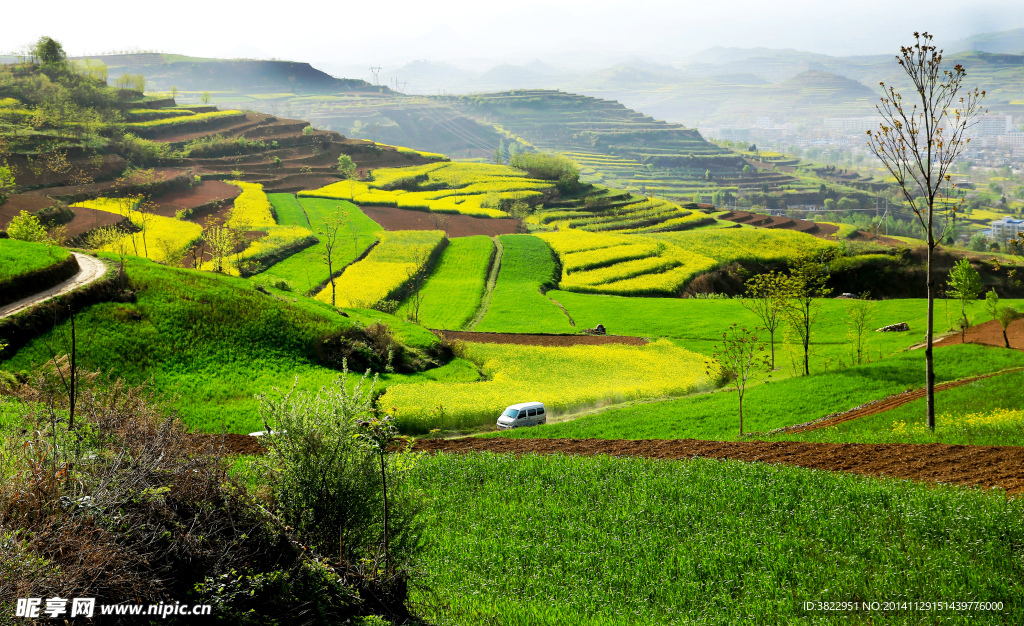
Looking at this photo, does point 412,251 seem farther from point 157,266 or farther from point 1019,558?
point 1019,558

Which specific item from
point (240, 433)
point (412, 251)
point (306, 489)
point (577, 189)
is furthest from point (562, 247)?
point (306, 489)

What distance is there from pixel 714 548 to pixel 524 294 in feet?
199

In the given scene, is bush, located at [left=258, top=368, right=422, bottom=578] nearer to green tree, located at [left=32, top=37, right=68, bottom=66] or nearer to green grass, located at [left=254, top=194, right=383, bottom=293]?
green grass, located at [left=254, top=194, right=383, bottom=293]

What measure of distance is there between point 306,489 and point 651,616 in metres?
6.59

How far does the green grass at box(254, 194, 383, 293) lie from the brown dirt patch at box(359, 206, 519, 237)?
300 centimetres

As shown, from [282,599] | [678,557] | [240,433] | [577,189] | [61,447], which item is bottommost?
[240,433]

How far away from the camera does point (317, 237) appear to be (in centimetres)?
8825

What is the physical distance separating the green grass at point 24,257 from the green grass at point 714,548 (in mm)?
27008

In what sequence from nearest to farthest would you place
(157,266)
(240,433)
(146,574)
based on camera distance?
(146,574)
(240,433)
(157,266)

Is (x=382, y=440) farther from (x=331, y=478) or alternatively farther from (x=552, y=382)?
(x=552, y=382)

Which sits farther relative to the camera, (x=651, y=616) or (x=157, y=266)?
(x=157, y=266)

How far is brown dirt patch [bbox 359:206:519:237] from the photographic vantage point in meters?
102

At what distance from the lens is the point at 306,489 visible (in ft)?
34.5

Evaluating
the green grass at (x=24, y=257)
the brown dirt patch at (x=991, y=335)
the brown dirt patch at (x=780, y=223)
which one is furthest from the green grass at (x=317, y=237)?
the brown dirt patch at (x=780, y=223)
